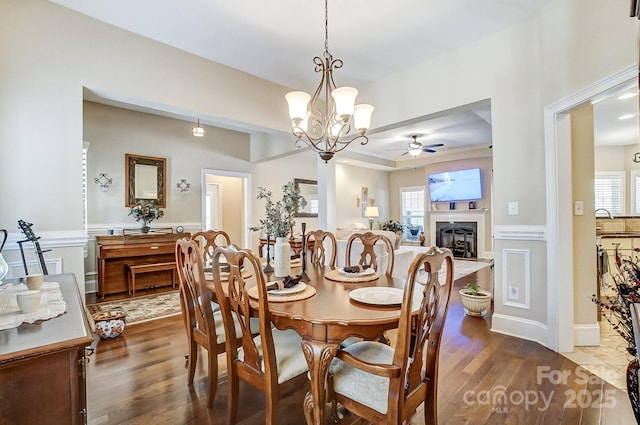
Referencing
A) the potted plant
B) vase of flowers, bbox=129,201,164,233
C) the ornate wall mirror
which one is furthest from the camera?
the ornate wall mirror

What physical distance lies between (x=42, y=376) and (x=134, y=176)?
4890 millimetres

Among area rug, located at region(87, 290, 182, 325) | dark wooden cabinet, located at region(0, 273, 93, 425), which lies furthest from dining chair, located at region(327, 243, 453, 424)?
area rug, located at region(87, 290, 182, 325)

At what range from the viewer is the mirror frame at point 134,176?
490cm

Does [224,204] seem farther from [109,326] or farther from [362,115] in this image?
[362,115]

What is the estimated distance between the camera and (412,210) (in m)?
9.27

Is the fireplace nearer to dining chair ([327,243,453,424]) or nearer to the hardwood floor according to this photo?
the hardwood floor

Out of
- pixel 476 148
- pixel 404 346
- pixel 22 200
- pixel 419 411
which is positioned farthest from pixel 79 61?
pixel 476 148

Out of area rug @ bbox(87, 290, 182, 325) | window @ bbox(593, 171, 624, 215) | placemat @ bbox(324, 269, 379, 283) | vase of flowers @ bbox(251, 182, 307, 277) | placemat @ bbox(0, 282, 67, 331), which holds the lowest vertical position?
area rug @ bbox(87, 290, 182, 325)

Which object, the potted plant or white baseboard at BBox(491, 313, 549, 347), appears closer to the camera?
white baseboard at BBox(491, 313, 549, 347)

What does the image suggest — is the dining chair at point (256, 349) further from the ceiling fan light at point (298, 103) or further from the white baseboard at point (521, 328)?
the white baseboard at point (521, 328)

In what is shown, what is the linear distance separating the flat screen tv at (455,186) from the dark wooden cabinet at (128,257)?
6706 mm

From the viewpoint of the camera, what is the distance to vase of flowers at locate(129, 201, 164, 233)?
475cm

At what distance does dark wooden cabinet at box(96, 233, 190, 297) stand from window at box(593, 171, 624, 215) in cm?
888

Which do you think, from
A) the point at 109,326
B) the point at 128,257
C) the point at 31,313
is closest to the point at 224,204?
the point at 128,257
